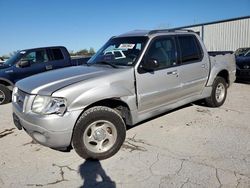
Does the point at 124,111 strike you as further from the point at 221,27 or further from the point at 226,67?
the point at 221,27

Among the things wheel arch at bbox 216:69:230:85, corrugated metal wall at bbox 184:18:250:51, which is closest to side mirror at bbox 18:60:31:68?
wheel arch at bbox 216:69:230:85

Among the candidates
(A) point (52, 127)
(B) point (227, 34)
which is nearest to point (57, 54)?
(A) point (52, 127)

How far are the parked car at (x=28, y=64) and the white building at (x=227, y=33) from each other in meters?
16.3

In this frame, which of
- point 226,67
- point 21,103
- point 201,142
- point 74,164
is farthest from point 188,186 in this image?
point 226,67

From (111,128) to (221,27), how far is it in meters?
21.9

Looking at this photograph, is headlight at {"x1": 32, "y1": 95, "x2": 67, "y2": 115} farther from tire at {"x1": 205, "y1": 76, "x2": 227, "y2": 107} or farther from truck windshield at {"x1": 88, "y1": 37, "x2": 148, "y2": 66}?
tire at {"x1": 205, "y1": 76, "x2": 227, "y2": 107}

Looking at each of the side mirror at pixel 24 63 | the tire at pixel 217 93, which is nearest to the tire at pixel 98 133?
the tire at pixel 217 93

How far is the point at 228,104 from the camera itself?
6.83 meters

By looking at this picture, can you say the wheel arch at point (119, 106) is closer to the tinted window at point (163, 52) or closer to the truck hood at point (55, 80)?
the truck hood at point (55, 80)

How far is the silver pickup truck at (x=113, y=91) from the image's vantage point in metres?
3.60

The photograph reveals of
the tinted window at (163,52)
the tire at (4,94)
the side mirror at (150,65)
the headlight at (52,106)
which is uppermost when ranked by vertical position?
the tinted window at (163,52)

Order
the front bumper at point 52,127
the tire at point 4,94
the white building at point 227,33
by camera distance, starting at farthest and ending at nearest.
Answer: the white building at point 227,33
the tire at point 4,94
the front bumper at point 52,127

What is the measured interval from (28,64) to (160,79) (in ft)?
18.6

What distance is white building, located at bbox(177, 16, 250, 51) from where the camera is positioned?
2090 centimetres
